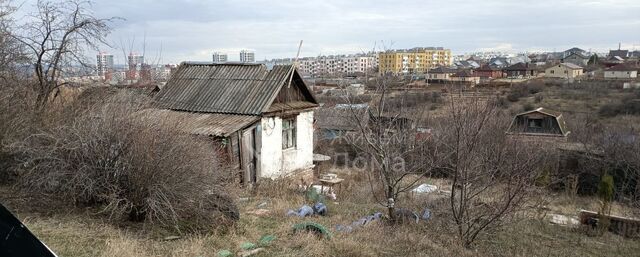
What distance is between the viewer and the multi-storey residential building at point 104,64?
11.2 metres

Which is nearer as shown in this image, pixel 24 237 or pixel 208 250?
pixel 24 237

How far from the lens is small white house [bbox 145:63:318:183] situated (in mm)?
13211

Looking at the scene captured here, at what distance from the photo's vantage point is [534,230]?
36.4 feet

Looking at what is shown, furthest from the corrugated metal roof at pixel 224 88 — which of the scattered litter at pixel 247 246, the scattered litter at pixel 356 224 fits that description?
the scattered litter at pixel 247 246

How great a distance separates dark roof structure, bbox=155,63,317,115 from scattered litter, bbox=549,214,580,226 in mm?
8312

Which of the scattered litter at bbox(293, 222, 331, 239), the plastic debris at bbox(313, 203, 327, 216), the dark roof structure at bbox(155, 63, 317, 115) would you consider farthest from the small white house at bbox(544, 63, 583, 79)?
the scattered litter at bbox(293, 222, 331, 239)

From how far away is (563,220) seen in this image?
1360 cm

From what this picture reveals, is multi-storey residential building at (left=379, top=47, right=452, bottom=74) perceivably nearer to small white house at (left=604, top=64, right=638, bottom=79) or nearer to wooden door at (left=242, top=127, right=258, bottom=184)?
wooden door at (left=242, top=127, right=258, bottom=184)

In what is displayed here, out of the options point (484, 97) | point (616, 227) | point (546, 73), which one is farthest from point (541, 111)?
point (546, 73)

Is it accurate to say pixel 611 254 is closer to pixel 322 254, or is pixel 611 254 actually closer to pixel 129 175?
pixel 322 254

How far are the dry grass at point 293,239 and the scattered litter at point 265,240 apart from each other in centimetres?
9

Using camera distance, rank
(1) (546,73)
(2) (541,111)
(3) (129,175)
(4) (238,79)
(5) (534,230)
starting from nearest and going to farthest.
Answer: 1. (3) (129,175)
2. (5) (534,230)
3. (4) (238,79)
4. (2) (541,111)
5. (1) (546,73)

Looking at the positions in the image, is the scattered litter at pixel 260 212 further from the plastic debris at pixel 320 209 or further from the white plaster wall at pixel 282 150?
the white plaster wall at pixel 282 150

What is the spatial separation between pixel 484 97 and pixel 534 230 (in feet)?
16.3
